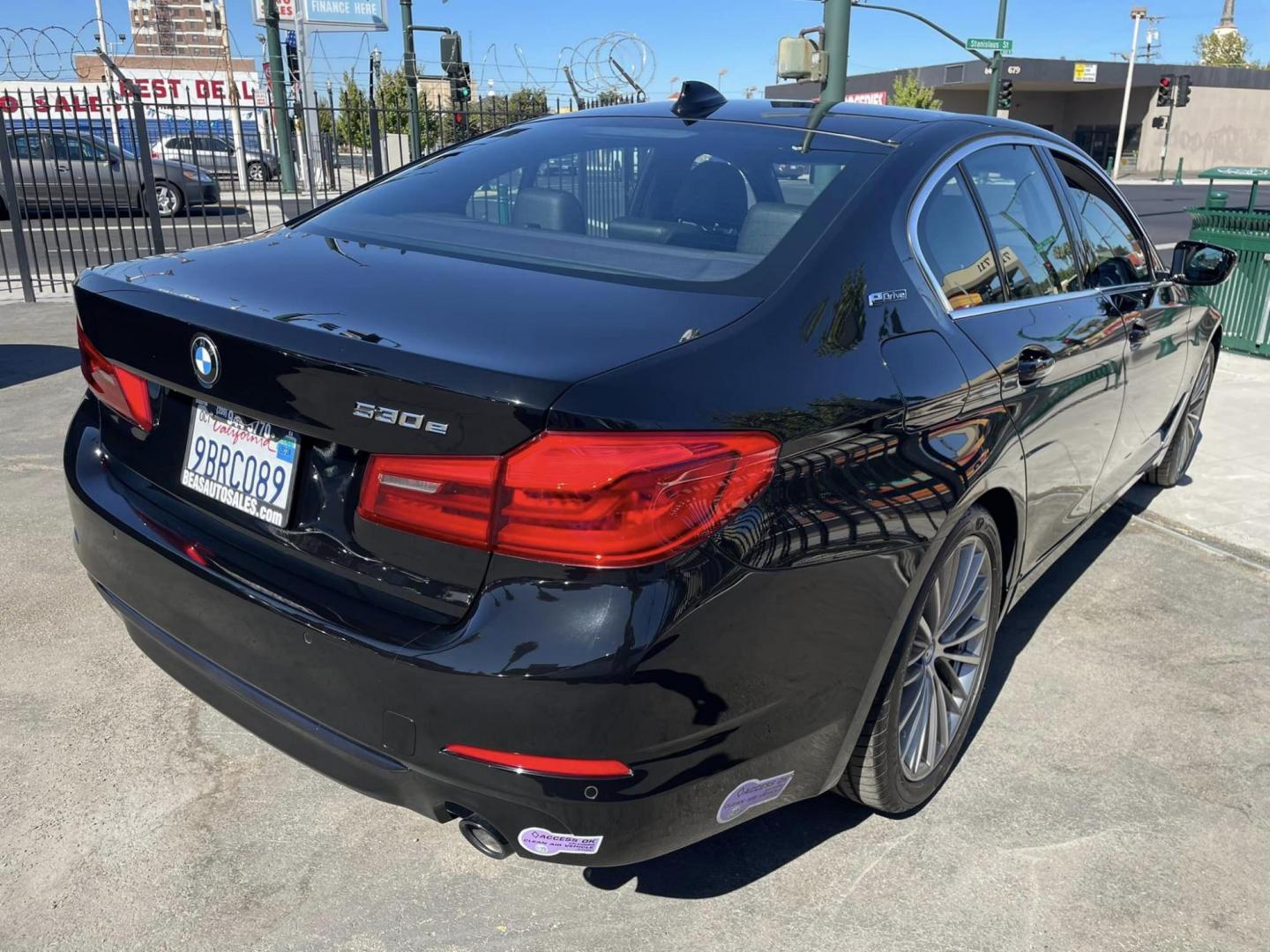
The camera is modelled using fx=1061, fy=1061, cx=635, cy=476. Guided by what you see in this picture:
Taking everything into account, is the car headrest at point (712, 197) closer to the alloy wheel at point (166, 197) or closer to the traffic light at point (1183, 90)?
the alloy wheel at point (166, 197)

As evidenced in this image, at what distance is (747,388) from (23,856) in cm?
199

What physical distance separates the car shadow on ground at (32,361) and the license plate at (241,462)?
17.8 ft

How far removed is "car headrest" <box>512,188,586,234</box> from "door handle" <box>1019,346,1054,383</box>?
1.15m

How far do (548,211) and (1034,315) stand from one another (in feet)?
4.36

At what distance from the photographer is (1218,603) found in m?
4.07

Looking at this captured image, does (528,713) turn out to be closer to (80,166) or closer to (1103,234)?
(1103,234)

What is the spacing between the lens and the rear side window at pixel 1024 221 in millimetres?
2885

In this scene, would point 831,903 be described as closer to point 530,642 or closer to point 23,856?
point 530,642

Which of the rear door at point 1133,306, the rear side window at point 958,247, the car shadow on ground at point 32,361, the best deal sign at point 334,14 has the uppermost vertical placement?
the best deal sign at point 334,14

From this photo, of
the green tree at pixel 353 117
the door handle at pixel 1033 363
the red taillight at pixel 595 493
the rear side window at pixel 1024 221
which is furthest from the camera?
the green tree at pixel 353 117

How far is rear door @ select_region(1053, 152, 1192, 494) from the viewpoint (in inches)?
139

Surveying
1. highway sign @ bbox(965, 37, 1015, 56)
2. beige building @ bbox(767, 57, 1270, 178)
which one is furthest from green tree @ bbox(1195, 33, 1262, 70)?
highway sign @ bbox(965, 37, 1015, 56)

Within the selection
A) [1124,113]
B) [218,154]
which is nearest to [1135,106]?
[1124,113]

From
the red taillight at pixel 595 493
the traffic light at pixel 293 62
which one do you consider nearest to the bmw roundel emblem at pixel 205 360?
the red taillight at pixel 595 493
